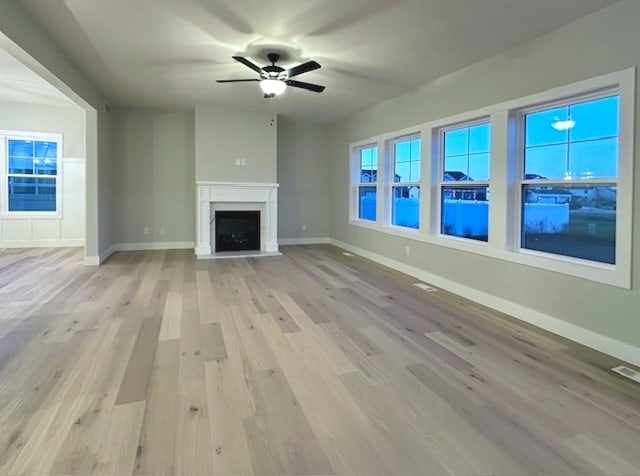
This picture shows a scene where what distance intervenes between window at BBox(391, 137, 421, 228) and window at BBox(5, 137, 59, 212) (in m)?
6.41

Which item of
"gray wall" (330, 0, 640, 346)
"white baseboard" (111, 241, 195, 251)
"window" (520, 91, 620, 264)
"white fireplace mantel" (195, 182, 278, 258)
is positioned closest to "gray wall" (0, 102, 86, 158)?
"white baseboard" (111, 241, 195, 251)

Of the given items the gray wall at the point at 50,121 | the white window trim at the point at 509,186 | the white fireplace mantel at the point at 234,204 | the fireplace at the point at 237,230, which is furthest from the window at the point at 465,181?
the gray wall at the point at 50,121

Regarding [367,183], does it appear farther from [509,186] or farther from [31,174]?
[31,174]

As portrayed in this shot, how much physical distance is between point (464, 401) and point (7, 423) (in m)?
2.38

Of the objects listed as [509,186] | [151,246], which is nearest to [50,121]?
[151,246]

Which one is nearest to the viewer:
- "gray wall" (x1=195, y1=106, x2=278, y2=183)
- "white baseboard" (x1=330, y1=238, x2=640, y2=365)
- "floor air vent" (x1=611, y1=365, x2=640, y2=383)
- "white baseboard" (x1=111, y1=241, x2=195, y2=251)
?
"floor air vent" (x1=611, y1=365, x2=640, y2=383)

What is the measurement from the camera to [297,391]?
2301mm

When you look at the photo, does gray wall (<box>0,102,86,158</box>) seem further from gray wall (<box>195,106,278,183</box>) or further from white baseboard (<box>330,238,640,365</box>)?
white baseboard (<box>330,238,640,365</box>)

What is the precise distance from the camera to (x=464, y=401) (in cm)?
221

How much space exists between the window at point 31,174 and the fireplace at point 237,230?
3.30 meters

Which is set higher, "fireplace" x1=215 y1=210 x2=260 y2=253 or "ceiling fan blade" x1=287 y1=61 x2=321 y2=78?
"ceiling fan blade" x1=287 y1=61 x2=321 y2=78

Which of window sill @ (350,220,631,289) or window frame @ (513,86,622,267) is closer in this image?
window sill @ (350,220,631,289)

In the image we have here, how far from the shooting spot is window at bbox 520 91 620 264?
10.1ft

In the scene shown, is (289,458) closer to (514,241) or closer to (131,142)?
(514,241)
